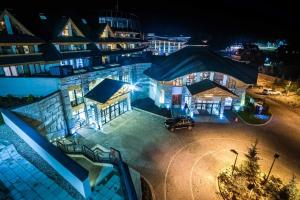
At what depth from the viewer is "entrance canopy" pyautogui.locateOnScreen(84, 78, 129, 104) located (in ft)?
88.6

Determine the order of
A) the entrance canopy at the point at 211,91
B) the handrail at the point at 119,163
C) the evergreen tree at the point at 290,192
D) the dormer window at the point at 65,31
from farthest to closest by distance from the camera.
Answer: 1. the entrance canopy at the point at 211,91
2. the dormer window at the point at 65,31
3. the evergreen tree at the point at 290,192
4. the handrail at the point at 119,163

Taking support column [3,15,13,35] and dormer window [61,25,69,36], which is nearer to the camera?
support column [3,15,13,35]

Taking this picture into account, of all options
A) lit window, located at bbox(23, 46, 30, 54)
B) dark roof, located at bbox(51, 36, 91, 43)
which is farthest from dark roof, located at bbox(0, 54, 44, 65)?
dark roof, located at bbox(51, 36, 91, 43)

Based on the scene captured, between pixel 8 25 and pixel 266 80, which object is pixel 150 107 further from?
pixel 266 80

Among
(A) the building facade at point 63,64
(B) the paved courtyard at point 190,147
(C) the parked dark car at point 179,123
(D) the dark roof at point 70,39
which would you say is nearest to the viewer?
(B) the paved courtyard at point 190,147

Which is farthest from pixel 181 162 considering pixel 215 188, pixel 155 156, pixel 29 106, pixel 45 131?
pixel 29 106

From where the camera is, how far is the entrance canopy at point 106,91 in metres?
27.0

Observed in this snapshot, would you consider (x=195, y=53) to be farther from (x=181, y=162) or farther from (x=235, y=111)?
(x=181, y=162)

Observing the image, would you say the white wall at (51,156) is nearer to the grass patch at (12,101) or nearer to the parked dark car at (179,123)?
the grass patch at (12,101)

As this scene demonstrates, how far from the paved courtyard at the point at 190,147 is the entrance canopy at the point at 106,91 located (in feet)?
15.8

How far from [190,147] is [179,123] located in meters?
4.93

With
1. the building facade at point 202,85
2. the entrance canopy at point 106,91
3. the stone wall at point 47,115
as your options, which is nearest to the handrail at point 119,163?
the stone wall at point 47,115

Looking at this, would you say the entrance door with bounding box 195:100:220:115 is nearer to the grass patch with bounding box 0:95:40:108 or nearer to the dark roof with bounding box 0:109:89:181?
the dark roof with bounding box 0:109:89:181

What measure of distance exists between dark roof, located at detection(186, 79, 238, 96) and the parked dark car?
229 inches
